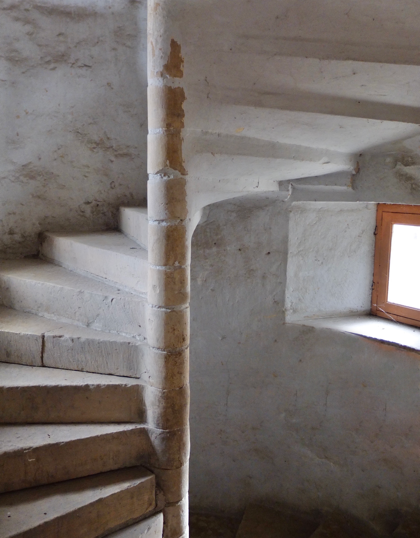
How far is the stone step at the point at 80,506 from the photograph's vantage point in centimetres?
186

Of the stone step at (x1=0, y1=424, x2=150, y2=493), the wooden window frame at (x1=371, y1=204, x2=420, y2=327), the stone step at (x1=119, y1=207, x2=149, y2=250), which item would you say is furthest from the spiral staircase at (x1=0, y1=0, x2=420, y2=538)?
the wooden window frame at (x1=371, y1=204, x2=420, y2=327)

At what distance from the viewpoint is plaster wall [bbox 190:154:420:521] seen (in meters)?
3.21

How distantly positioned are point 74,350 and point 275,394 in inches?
66.6

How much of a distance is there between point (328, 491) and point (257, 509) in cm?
54

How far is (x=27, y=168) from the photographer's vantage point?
3385 mm

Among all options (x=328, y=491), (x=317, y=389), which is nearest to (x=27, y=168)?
(x=317, y=389)

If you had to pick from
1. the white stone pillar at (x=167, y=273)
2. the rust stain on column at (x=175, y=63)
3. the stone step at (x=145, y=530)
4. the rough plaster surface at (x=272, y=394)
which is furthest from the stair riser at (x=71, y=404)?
the rust stain on column at (x=175, y=63)

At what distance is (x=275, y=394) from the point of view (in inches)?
140

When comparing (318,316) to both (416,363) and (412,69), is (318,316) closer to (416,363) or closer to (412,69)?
(416,363)

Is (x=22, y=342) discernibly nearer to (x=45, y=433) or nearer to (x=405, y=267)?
(x=45, y=433)

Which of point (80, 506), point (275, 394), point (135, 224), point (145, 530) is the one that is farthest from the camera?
point (275, 394)

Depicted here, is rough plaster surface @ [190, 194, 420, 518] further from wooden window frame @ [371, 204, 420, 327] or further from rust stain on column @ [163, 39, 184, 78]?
rust stain on column @ [163, 39, 184, 78]

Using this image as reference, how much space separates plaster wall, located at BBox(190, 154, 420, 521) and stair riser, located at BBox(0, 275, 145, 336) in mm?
1120

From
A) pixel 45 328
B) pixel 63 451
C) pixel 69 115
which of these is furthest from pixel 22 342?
pixel 69 115
